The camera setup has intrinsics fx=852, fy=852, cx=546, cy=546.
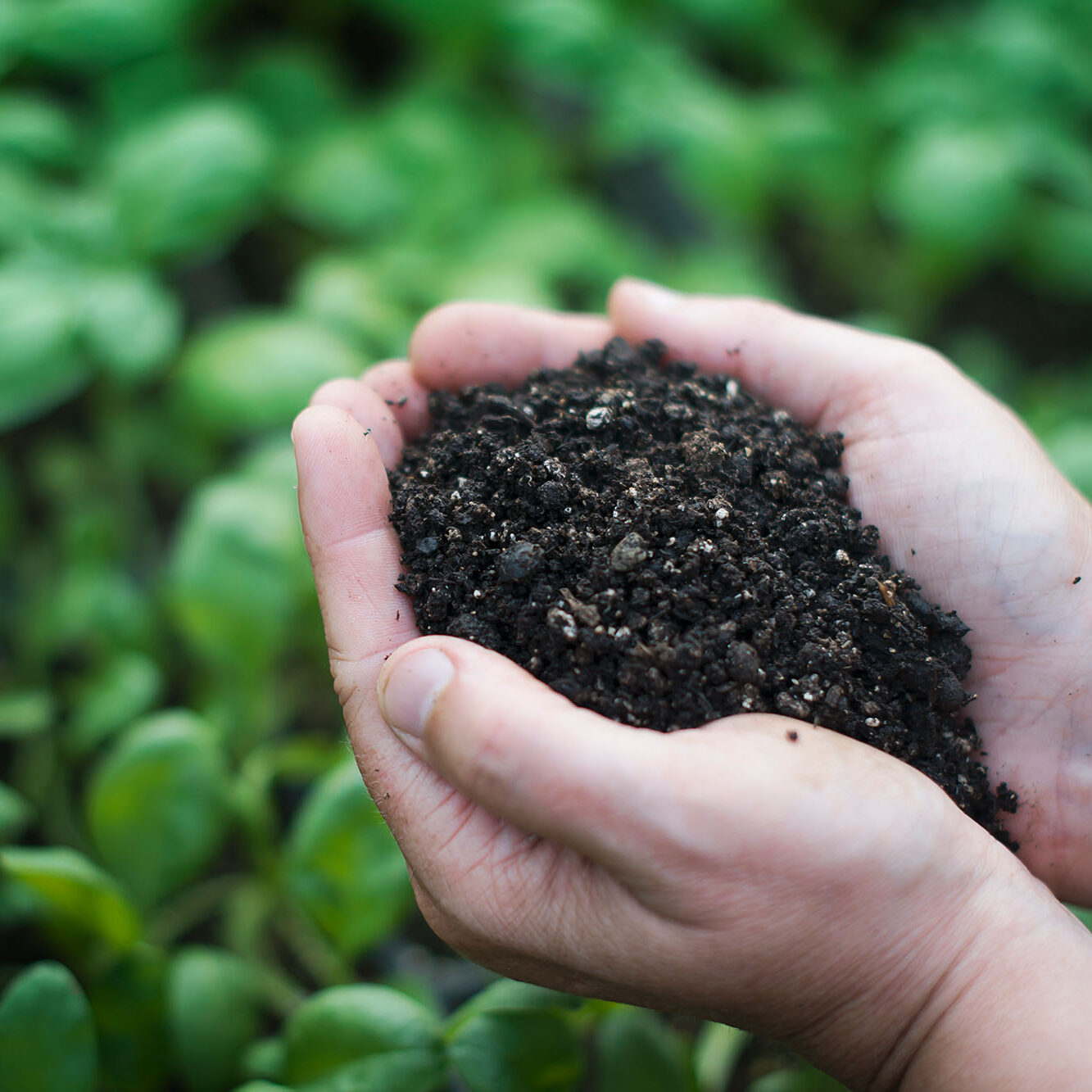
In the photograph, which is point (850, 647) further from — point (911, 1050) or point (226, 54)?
point (226, 54)

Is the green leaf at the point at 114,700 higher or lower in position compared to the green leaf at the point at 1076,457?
lower

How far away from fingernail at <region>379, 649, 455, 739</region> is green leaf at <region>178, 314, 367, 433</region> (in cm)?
84

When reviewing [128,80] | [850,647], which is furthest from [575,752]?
[128,80]

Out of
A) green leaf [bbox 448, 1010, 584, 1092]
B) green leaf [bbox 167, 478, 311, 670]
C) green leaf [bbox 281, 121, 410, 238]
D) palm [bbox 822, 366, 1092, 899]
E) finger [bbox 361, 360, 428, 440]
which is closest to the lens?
green leaf [bbox 448, 1010, 584, 1092]

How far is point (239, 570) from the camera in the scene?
1.31 m

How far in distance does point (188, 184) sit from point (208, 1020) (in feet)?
4.64

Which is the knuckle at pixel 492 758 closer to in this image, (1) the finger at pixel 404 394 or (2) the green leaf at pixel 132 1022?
(1) the finger at pixel 404 394

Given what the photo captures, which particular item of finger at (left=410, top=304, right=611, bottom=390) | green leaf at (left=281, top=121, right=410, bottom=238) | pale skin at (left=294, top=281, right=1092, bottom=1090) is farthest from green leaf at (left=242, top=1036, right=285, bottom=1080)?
green leaf at (left=281, top=121, right=410, bottom=238)

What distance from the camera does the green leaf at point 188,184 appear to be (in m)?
1.61

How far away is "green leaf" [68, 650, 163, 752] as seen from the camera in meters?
1.32

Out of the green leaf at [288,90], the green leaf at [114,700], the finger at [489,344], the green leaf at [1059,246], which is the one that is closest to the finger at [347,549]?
the finger at [489,344]

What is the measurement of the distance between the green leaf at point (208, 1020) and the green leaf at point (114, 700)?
0.38 meters

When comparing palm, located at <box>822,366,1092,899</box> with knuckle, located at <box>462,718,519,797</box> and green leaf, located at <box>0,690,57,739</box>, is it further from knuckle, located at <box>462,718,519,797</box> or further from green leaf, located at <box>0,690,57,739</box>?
green leaf, located at <box>0,690,57,739</box>

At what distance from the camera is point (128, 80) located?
1.95 metres
